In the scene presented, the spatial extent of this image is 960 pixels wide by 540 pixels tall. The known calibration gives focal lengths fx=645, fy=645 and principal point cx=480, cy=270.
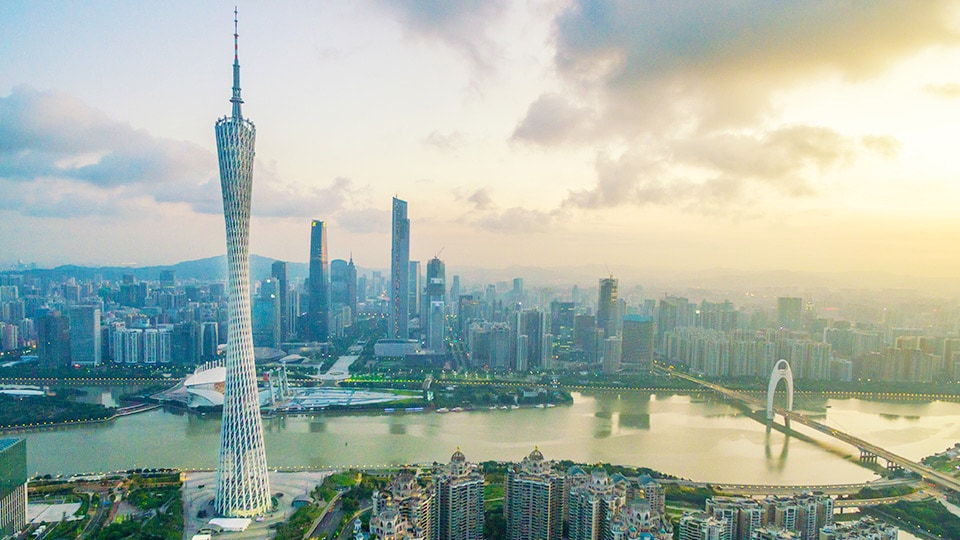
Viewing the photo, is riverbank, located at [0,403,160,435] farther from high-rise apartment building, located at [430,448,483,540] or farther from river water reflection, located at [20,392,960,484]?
high-rise apartment building, located at [430,448,483,540]

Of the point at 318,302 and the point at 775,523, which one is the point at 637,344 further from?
the point at 775,523

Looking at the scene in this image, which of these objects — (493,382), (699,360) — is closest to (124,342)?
(493,382)

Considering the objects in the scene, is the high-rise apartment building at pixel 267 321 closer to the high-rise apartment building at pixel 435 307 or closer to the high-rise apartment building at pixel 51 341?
the high-rise apartment building at pixel 435 307

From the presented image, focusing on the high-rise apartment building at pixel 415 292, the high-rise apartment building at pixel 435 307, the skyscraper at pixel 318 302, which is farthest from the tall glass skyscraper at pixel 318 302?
the high-rise apartment building at pixel 415 292

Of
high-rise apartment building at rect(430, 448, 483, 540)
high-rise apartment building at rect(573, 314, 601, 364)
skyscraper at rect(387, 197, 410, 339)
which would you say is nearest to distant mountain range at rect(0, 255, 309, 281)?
skyscraper at rect(387, 197, 410, 339)

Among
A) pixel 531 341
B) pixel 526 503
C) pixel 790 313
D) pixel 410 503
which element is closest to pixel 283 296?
pixel 531 341
